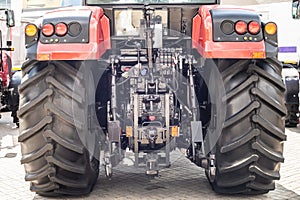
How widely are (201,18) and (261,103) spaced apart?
92cm

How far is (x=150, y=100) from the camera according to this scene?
15.3 feet

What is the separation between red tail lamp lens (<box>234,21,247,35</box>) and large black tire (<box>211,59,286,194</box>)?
0.95 feet

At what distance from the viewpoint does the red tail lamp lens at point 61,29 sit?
4354 millimetres

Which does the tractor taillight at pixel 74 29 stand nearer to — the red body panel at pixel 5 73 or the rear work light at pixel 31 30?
the rear work light at pixel 31 30

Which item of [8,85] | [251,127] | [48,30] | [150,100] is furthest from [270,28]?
[8,85]

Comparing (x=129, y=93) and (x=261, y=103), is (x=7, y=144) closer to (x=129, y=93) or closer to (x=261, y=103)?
(x=129, y=93)

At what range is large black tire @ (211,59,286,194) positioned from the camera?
434 cm

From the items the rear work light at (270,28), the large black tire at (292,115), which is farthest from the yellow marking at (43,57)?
the large black tire at (292,115)

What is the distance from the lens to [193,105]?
465 centimetres

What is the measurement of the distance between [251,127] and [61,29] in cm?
177

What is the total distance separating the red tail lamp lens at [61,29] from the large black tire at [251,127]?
139 cm

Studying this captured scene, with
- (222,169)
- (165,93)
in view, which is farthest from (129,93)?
(222,169)

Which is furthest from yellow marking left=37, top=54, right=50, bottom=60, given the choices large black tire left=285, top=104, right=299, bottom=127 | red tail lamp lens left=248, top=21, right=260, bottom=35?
large black tire left=285, top=104, right=299, bottom=127

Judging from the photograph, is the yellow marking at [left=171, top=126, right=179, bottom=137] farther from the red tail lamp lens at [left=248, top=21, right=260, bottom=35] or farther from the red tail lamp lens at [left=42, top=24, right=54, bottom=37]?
the red tail lamp lens at [left=42, top=24, right=54, bottom=37]
